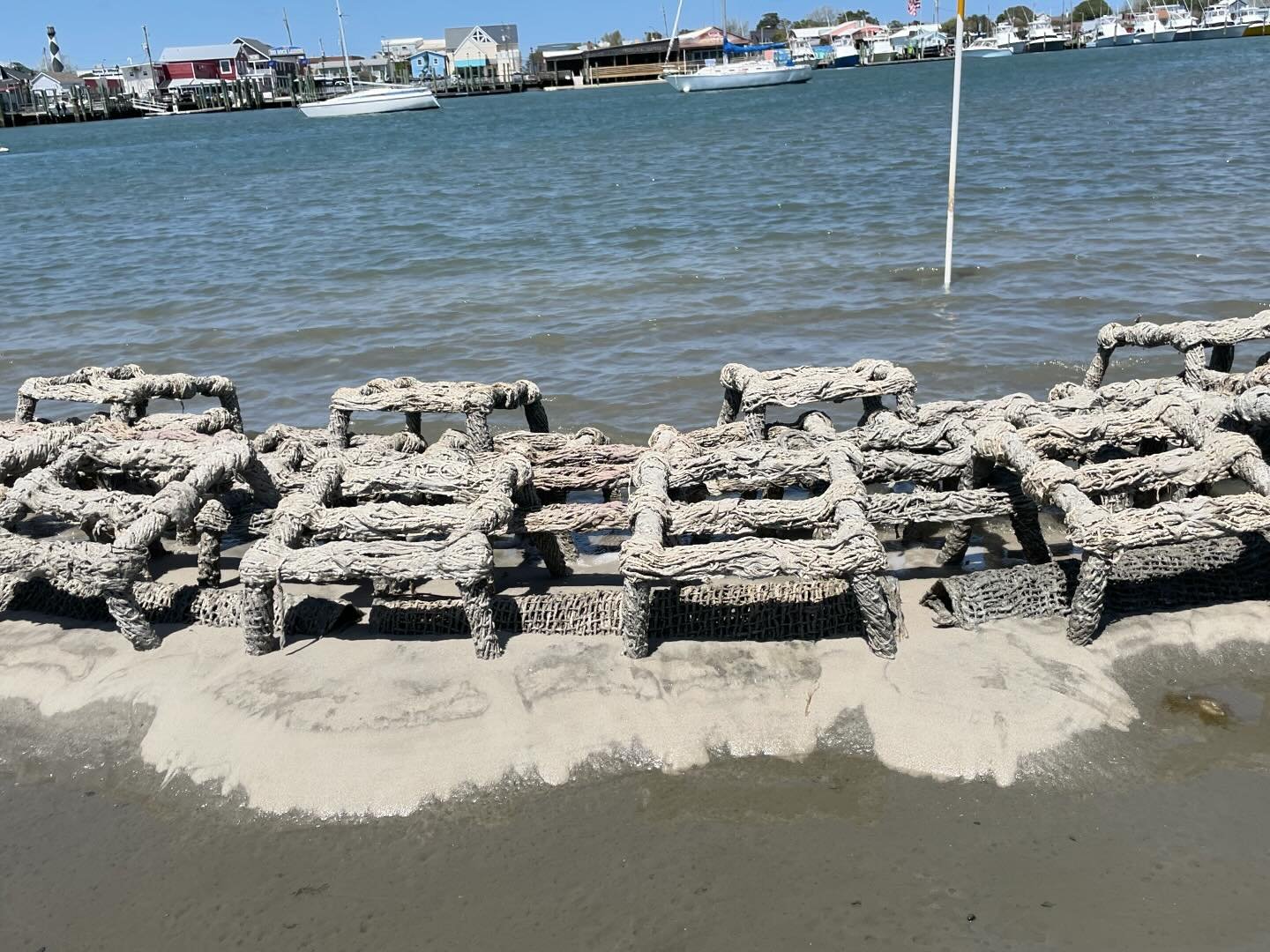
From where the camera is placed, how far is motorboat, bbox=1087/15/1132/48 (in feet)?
393

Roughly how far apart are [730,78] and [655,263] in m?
75.7

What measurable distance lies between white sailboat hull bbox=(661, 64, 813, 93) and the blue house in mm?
43441

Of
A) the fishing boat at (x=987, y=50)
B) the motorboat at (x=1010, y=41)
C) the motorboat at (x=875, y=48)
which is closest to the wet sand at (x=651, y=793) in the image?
the fishing boat at (x=987, y=50)

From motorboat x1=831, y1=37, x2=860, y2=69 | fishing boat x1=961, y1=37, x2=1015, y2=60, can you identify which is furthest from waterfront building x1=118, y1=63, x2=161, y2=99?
fishing boat x1=961, y1=37, x2=1015, y2=60

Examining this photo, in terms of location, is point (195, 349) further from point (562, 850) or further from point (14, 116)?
point (14, 116)

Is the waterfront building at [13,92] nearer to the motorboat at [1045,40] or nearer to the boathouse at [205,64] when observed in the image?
the boathouse at [205,64]

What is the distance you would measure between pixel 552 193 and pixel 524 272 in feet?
34.2

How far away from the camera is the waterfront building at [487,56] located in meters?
120

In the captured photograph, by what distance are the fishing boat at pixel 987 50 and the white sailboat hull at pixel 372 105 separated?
68189mm

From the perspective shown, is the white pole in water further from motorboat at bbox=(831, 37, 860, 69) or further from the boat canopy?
motorboat at bbox=(831, 37, 860, 69)

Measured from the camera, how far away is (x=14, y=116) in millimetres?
96062

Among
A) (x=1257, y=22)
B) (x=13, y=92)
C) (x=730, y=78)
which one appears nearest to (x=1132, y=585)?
(x=730, y=78)

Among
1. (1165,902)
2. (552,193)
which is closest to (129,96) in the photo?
(552,193)

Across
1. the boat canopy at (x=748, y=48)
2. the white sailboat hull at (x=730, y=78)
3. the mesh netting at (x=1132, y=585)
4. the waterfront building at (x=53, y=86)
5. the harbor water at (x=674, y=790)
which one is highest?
the waterfront building at (x=53, y=86)
